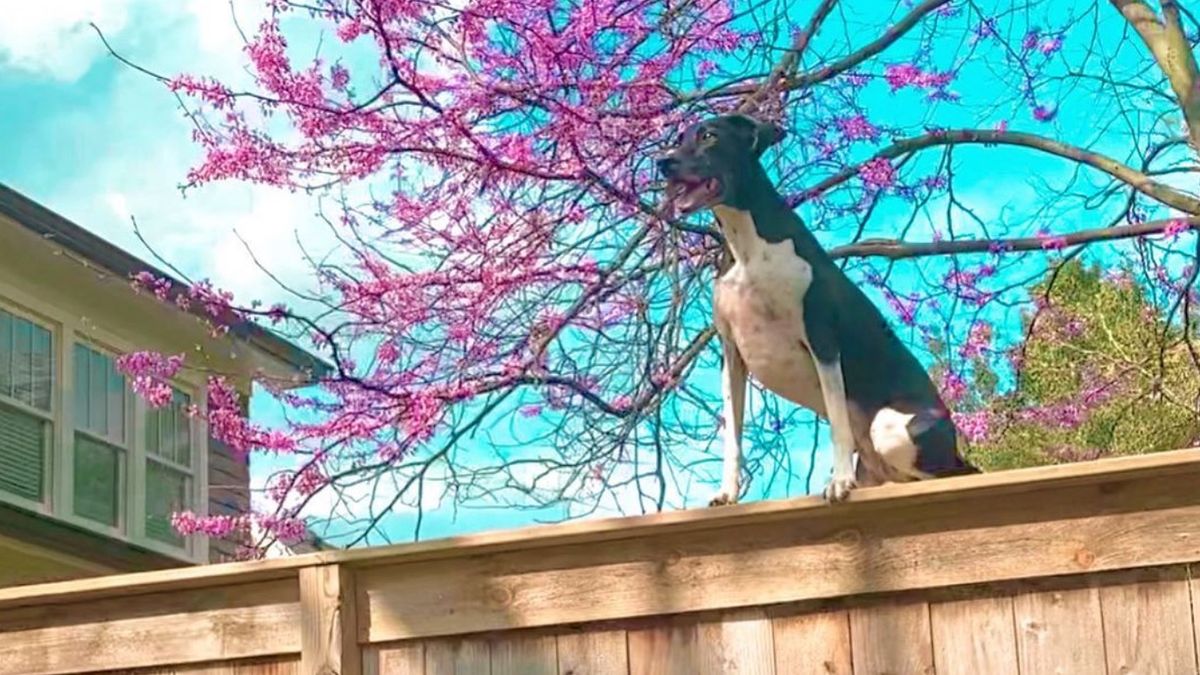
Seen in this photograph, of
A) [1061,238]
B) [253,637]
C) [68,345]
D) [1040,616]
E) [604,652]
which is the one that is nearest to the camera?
[1040,616]

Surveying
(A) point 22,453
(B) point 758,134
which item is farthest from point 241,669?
(A) point 22,453

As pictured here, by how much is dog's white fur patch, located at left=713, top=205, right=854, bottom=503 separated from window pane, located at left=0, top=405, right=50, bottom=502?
9103 millimetres

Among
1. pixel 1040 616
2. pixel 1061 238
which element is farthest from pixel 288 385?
pixel 1040 616

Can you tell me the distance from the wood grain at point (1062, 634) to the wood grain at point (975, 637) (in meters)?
0.03

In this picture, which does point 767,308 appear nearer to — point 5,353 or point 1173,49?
point 1173,49

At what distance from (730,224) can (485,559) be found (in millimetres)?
949

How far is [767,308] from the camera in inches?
148

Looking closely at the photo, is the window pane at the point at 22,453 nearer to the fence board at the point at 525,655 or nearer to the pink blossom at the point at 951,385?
the pink blossom at the point at 951,385

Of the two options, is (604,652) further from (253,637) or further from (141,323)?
(141,323)

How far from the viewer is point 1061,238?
711cm

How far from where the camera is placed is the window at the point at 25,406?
1199 centimetres

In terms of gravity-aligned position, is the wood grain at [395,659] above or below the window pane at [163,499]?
below

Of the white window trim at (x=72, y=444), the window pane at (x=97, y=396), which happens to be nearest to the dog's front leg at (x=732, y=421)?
the white window trim at (x=72, y=444)

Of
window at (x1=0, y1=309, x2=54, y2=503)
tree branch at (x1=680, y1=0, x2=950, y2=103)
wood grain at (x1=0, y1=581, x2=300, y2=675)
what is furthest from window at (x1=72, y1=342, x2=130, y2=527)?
wood grain at (x1=0, y1=581, x2=300, y2=675)
